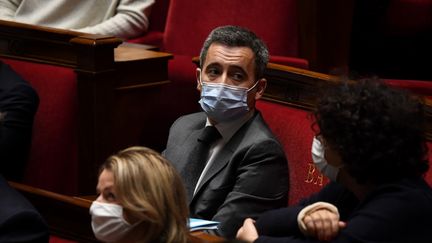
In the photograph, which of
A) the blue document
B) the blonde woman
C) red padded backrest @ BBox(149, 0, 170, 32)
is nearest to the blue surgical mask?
the blue document

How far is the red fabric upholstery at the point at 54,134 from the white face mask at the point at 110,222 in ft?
1.31

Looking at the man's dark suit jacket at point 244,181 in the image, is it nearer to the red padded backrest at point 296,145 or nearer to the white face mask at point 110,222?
the red padded backrest at point 296,145

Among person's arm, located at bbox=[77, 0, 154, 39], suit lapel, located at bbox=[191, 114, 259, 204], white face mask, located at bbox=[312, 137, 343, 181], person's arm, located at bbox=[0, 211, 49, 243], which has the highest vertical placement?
person's arm, located at bbox=[77, 0, 154, 39]

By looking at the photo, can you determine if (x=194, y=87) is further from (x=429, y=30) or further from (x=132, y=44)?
(x=429, y=30)

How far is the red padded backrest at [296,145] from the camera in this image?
87 cm

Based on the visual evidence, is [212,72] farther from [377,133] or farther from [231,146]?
[377,133]

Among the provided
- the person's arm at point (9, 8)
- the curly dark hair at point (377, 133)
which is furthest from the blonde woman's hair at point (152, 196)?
the person's arm at point (9, 8)

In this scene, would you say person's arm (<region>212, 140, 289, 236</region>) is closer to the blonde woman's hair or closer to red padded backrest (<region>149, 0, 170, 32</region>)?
the blonde woman's hair

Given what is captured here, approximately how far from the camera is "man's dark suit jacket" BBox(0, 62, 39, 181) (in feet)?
3.22

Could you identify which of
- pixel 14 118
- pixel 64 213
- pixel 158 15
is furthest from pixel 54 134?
pixel 158 15

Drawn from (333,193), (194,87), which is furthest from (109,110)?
(333,193)

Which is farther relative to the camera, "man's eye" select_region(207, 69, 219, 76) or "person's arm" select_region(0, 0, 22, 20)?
"person's arm" select_region(0, 0, 22, 20)

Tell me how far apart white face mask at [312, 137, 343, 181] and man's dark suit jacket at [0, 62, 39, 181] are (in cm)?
39

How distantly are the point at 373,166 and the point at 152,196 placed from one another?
15 cm
